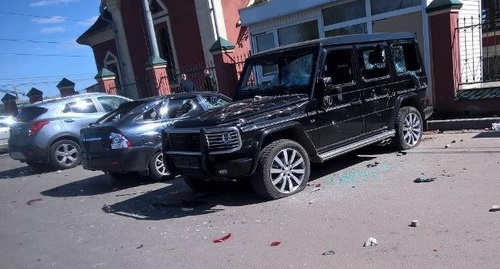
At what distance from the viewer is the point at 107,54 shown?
25938mm

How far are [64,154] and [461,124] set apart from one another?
9065 millimetres

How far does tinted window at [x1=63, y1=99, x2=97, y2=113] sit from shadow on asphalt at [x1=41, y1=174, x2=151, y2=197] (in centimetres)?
242

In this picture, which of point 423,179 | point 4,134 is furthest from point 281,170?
point 4,134

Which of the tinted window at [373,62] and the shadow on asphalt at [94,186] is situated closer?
the tinted window at [373,62]

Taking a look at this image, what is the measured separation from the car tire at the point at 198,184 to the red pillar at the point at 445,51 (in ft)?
19.5

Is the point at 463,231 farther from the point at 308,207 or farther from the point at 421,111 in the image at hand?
the point at 421,111

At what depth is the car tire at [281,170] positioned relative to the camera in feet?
18.3

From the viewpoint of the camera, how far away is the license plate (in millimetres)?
5703

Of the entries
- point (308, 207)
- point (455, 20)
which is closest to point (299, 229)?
point (308, 207)

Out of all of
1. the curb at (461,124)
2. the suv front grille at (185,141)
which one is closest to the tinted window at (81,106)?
the suv front grille at (185,141)

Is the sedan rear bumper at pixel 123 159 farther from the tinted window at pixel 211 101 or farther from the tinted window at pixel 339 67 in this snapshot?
the tinted window at pixel 339 67

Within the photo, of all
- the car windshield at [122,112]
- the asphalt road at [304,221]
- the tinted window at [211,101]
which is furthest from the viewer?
the tinted window at [211,101]

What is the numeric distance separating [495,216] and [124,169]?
214 inches

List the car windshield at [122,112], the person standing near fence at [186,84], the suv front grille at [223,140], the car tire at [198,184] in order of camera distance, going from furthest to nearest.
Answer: the person standing near fence at [186,84], the car windshield at [122,112], the car tire at [198,184], the suv front grille at [223,140]
